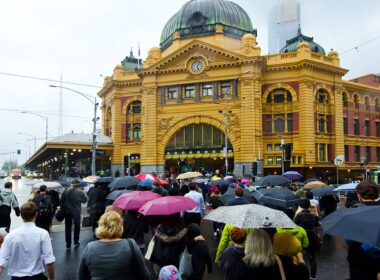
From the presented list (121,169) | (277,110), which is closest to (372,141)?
(277,110)

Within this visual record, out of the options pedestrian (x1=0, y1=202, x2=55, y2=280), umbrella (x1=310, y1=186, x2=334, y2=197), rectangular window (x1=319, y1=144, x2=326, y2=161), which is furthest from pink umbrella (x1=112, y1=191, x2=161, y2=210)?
rectangular window (x1=319, y1=144, x2=326, y2=161)

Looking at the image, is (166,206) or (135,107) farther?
(135,107)

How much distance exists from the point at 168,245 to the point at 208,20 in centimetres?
4810

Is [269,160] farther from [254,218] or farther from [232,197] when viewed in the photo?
[254,218]

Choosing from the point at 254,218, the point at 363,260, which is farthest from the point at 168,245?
the point at 363,260

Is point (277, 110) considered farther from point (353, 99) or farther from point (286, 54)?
point (353, 99)

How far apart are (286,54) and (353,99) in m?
11.7

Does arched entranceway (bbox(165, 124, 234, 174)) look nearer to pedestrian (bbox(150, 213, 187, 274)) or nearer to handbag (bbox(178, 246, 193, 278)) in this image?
pedestrian (bbox(150, 213, 187, 274))

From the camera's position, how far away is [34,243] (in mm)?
5238

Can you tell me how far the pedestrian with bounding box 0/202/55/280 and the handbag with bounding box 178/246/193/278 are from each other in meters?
1.81

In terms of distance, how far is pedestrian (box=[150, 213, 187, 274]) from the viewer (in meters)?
5.97

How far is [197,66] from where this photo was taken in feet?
154

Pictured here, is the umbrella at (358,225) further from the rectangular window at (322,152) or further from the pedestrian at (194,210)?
the rectangular window at (322,152)

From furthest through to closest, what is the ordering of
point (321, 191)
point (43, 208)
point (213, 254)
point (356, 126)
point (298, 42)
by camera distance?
point (356, 126) → point (298, 42) → point (321, 191) → point (43, 208) → point (213, 254)
